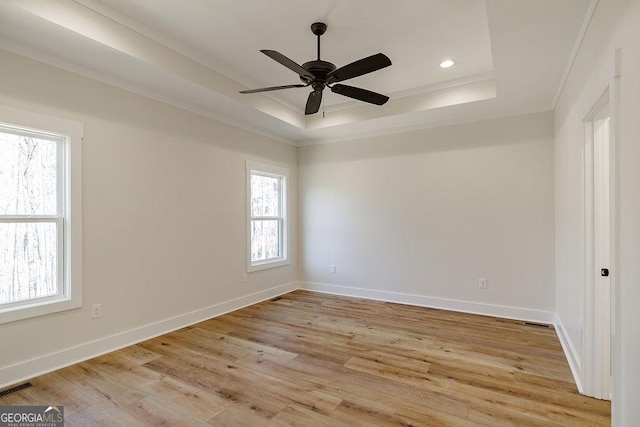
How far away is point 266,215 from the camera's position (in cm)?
505

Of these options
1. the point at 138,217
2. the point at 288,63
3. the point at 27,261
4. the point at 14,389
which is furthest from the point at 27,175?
the point at 288,63

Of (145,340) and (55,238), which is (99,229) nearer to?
(55,238)

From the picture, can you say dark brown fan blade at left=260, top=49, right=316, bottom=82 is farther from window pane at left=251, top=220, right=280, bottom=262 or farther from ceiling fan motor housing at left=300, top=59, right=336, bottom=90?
window pane at left=251, top=220, right=280, bottom=262

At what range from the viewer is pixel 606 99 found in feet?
5.92

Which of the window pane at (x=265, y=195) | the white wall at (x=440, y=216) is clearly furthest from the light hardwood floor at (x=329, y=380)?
the window pane at (x=265, y=195)

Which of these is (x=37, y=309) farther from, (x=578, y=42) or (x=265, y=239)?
→ (x=578, y=42)

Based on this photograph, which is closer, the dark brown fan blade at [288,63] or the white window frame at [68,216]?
the dark brown fan blade at [288,63]

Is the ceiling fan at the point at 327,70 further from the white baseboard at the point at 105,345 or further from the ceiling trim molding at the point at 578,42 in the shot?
the white baseboard at the point at 105,345

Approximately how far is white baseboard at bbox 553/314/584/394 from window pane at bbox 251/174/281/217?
12.9 ft

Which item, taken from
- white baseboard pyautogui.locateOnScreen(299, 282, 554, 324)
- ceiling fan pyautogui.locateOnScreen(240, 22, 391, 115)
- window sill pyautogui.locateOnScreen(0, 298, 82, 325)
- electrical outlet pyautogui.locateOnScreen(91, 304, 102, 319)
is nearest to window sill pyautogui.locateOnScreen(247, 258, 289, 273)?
white baseboard pyautogui.locateOnScreen(299, 282, 554, 324)

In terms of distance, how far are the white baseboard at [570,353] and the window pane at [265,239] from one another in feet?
12.4

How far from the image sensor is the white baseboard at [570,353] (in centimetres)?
238

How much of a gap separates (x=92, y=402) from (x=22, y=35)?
2.67m

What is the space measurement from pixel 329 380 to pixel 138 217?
8.00ft
